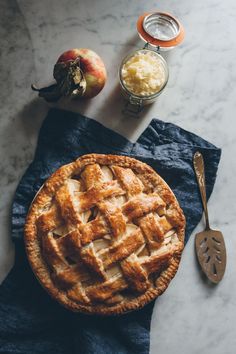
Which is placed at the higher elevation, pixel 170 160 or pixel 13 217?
pixel 170 160

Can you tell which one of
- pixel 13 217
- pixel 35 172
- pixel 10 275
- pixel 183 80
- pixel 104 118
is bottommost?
pixel 10 275

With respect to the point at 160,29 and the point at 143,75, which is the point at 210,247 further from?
the point at 160,29

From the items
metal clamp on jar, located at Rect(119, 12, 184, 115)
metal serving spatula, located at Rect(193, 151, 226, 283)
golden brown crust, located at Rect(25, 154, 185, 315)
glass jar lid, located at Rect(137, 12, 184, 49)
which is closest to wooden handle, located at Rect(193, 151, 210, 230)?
metal serving spatula, located at Rect(193, 151, 226, 283)

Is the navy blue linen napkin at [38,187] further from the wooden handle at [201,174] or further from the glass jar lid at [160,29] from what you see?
the glass jar lid at [160,29]

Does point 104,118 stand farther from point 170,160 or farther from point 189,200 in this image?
point 189,200

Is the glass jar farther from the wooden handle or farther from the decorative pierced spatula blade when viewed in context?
the decorative pierced spatula blade

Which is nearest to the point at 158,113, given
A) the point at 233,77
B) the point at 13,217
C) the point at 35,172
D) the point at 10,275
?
the point at 233,77

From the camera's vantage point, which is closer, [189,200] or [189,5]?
[189,200]
